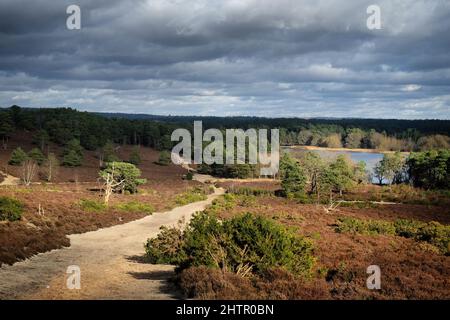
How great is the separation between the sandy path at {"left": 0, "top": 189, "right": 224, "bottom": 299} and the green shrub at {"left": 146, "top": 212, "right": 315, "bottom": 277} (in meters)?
1.64

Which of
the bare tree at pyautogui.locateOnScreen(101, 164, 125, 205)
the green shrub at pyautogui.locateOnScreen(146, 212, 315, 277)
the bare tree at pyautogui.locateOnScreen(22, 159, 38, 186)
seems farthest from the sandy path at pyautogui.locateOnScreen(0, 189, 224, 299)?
the bare tree at pyautogui.locateOnScreen(22, 159, 38, 186)

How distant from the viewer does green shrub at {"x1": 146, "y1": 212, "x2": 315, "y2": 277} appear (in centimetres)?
1523

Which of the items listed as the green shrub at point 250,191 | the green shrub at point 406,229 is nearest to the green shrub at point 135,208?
the green shrub at point 406,229

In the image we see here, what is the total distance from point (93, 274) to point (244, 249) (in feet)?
20.6

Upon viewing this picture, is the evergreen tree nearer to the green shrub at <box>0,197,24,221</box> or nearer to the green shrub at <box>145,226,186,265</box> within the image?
the green shrub at <box>0,197,24,221</box>

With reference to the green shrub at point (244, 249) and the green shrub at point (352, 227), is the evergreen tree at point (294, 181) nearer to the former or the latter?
the green shrub at point (352, 227)

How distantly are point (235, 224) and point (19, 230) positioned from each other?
1567cm

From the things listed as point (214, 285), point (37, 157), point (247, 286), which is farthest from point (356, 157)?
point (214, 285)

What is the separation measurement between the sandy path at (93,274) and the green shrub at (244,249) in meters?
1.64

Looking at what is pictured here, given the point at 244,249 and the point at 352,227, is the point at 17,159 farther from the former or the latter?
the point at 244,249
